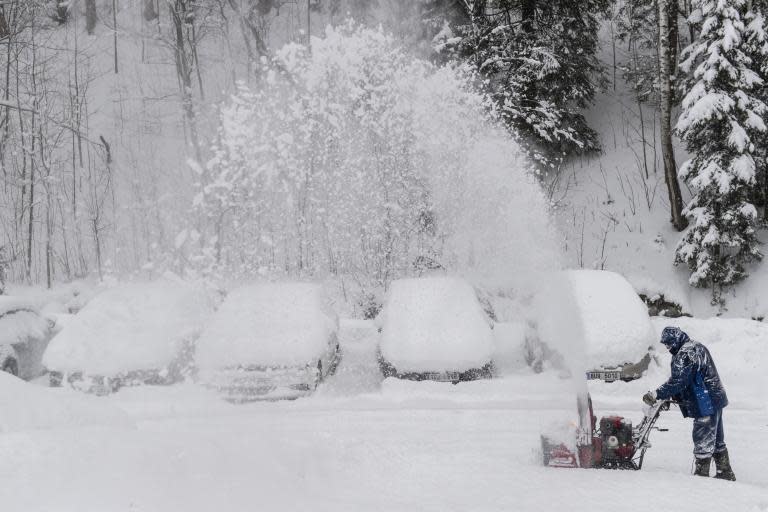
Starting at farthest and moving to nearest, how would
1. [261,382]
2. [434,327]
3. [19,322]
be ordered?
[19,322], [434,327], [261,382]

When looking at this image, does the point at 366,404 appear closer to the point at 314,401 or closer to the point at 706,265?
the point at 314,401

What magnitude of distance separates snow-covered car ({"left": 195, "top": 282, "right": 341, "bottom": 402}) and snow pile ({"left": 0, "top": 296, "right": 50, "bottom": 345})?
3713 millimetres

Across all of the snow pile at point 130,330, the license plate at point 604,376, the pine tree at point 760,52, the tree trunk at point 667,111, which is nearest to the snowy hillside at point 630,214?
the tree trunk at point 667,111

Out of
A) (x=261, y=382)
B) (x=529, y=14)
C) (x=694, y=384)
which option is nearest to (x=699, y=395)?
(x=694, y=384)

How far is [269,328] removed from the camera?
9.57m

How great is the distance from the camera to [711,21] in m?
15.6

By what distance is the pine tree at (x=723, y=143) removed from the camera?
600 inches

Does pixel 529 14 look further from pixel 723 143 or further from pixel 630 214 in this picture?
pixel 723 143

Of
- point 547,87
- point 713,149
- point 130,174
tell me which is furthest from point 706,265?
point 130,174

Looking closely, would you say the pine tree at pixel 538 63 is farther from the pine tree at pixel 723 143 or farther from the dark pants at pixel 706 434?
the dark pants at pixel 706 434

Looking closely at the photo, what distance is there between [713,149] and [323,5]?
916 inches

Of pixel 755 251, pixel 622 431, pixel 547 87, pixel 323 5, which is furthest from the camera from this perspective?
pixel 323 5

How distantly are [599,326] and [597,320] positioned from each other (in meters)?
0.10

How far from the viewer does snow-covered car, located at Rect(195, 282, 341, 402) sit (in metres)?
8.98
